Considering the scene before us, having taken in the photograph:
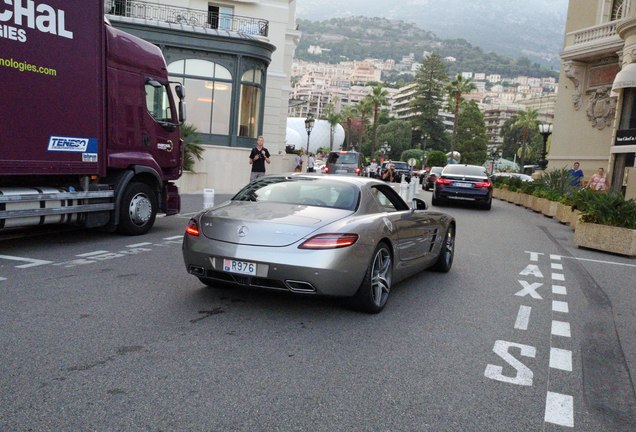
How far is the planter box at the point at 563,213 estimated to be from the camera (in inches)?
696

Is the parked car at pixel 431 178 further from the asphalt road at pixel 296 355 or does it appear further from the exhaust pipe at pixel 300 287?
the exhaust pipe at pixel 300 287

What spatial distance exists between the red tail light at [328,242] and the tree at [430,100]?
11810cm

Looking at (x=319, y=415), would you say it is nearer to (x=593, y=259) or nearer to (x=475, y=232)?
(x=593, y=259)

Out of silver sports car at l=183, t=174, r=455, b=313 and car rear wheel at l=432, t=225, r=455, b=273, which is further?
car rear wheel at l=432, t=225, r=455, b=273

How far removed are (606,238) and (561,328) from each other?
738cm

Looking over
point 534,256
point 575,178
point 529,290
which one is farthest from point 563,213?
point 529,290

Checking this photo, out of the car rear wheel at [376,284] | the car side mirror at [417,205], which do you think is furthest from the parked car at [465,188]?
the car rear wheel at [376,284]

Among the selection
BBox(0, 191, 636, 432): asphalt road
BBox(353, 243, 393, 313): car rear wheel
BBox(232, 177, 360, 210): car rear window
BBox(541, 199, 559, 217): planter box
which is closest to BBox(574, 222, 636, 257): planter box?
BBox(0, 191, 636, 432): asphalt road

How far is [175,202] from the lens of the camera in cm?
1138

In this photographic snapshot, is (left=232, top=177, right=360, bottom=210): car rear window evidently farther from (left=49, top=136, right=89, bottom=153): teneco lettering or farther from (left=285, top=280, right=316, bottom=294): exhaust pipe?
(left=49, top=136, right=89, bottom=153): teneco lettering

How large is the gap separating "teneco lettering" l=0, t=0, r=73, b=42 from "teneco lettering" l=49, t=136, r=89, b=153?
1.39 metres

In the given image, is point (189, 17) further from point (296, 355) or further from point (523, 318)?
point (296, 355)

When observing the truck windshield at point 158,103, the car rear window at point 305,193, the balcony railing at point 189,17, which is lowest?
the car rear window at point 305,193

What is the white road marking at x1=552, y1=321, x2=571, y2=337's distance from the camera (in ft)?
18.3
